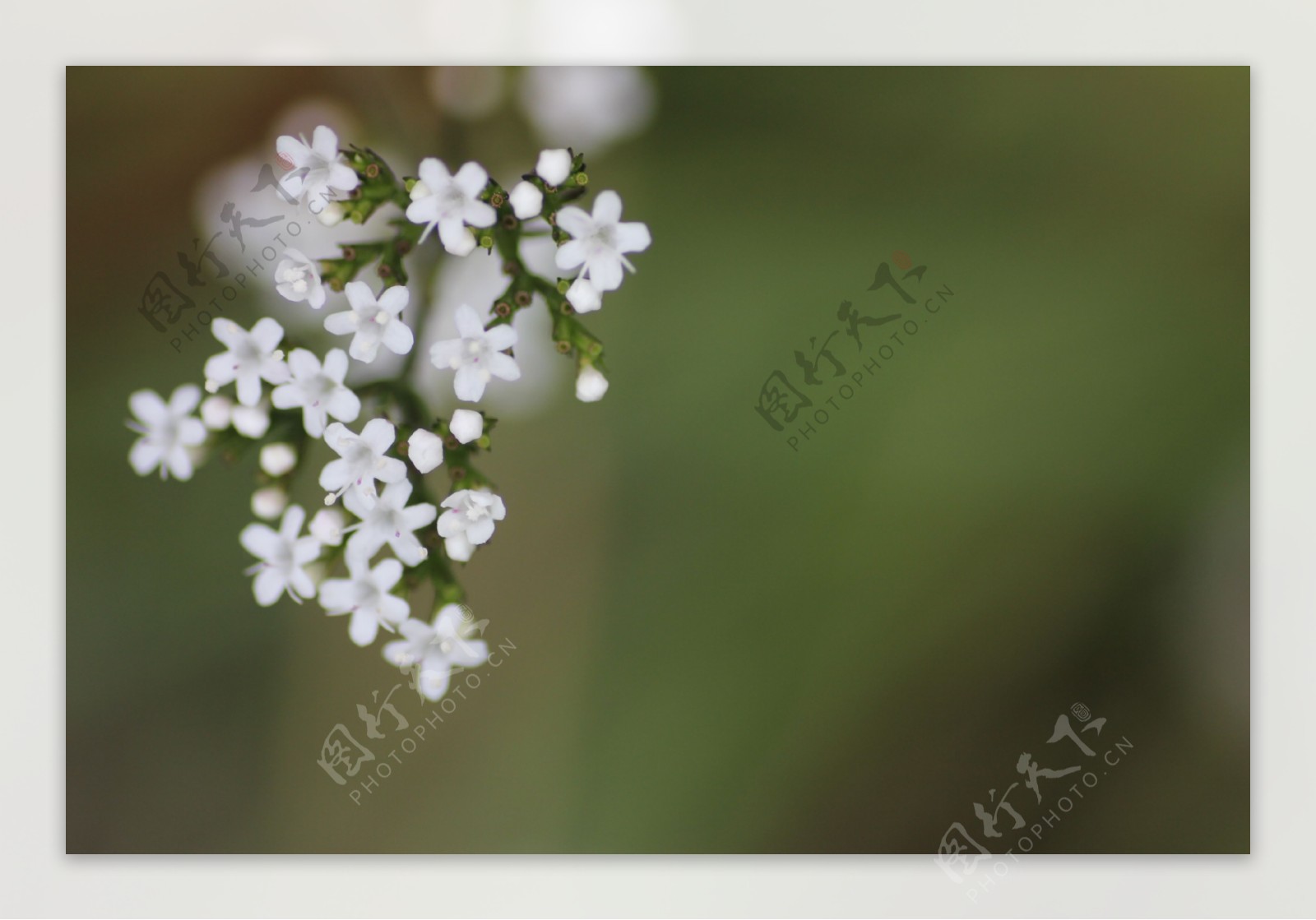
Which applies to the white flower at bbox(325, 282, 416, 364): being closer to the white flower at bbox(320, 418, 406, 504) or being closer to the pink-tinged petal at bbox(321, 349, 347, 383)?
the pink-tinged petal at bbox(321, 349, 347, 383)

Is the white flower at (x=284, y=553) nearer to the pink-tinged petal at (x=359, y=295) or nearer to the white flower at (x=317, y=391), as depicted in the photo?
the white flower at (x=317, y=391)

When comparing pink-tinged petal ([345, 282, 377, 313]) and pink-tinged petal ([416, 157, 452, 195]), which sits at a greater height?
pink-tinged petal ([416, 157, 452, 195])

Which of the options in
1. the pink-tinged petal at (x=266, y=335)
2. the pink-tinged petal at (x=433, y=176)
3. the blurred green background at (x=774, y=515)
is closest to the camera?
the pink-tinged petal at (x=433, y=176)

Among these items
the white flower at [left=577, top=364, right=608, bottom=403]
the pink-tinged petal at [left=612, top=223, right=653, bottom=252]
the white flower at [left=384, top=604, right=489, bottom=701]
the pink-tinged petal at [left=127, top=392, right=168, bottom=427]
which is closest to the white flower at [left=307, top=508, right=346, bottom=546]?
the white flower at [left=384, top=604, right=489, bottom=701]

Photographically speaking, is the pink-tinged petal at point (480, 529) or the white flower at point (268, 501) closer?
the pink-tinged petal at point (480, 529)

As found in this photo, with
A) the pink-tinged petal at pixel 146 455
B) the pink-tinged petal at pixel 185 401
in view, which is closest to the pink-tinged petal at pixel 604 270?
the pink-tinged petal at pixel 185 401
